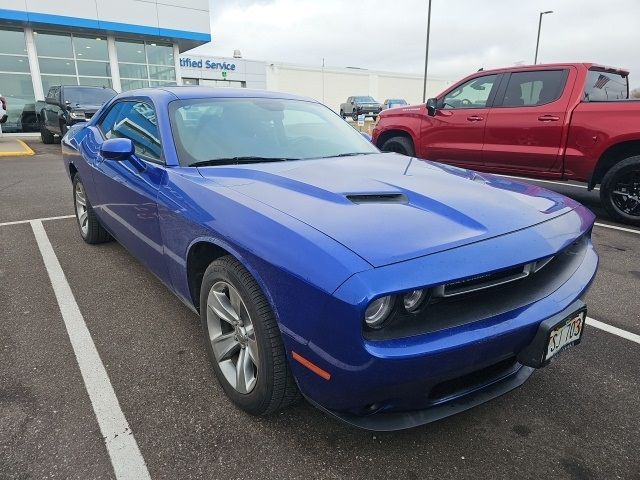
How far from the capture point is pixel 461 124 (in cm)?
667

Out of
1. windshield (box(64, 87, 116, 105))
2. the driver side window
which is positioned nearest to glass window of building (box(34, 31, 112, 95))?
windshield (box(64, 87, 116, 105))

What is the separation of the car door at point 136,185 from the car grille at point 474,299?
5.28ft

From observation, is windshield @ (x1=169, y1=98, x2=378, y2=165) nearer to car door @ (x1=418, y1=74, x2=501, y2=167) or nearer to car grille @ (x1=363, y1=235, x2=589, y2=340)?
car grille @ (x1=363, y1=235, x2=589, y2=340)

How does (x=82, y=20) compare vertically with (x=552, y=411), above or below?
above

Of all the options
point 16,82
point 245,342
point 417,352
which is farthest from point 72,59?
point 417,352

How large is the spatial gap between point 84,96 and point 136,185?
11752 mm

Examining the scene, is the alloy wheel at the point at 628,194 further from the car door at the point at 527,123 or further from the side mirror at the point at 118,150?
the side mirror at the point at 118,150

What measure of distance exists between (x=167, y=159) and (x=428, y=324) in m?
1.77

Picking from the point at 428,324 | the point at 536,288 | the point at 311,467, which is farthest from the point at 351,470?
the point at 536,288

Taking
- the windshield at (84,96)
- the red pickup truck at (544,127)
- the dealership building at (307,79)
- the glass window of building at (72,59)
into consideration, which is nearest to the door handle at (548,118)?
the red pickup truck at (544,127)

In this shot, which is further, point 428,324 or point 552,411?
point 552,411

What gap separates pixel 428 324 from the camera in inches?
63.6

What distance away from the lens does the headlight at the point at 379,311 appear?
5.19 ft

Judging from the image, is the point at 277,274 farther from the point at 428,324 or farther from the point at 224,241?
the point at 428,324
